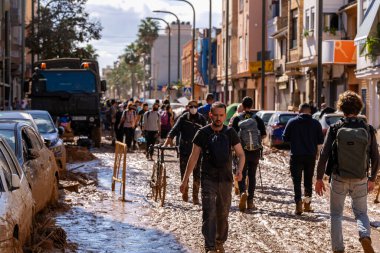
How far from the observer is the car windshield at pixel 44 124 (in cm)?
2108

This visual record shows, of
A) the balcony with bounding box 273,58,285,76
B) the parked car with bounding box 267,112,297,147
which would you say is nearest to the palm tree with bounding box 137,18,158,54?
the balcony with bounding box 273,58,285,76

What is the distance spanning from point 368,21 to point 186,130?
72.5 feet

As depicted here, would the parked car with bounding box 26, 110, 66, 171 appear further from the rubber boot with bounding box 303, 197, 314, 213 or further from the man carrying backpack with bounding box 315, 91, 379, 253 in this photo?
the man carrying backpack with bounding box 315, 91, 379, 253

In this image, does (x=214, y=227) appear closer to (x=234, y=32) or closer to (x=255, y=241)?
(x=255, y=241)

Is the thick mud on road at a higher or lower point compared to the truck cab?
lower

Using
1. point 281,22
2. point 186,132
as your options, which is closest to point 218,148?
point 186,132

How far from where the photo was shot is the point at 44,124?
21.5 m

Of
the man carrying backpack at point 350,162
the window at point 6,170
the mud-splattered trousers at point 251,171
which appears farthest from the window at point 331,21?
the window at point 6,170

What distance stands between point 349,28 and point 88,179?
27.1 metres

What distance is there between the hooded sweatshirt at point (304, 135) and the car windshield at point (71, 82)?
17534 mm

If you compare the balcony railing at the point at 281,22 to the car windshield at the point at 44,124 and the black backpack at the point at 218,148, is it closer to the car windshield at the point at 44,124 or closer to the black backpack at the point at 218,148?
the car windshield at the point at 44,124

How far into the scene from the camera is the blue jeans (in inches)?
384

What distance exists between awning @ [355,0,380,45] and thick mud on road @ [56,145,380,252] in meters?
18.2

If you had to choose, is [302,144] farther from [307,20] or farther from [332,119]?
[307,20]
